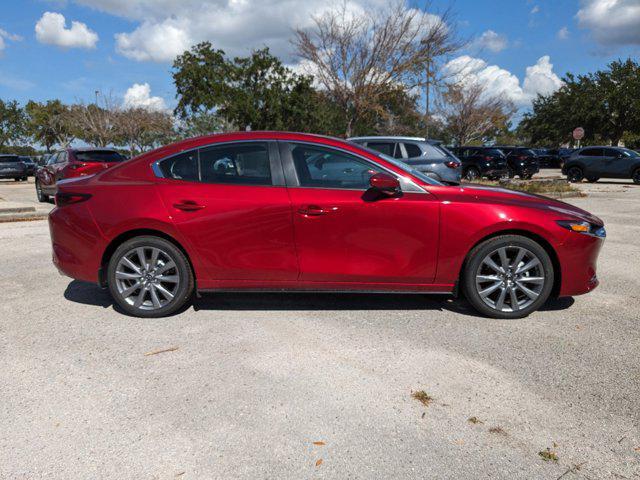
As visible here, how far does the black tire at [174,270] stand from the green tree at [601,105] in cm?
4751

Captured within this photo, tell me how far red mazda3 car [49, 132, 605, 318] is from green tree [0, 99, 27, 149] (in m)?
72.3

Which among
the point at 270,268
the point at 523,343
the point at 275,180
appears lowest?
the point at 523,343

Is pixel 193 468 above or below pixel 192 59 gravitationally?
below

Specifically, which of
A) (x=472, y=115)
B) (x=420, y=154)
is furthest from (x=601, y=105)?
(x=420, y=154)

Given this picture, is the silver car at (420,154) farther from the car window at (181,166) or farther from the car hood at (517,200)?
the car window at (181,166)

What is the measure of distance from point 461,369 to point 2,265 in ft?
19.5

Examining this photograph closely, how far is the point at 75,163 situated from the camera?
12.9 m

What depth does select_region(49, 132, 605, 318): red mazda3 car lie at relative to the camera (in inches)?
168

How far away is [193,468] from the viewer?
2428 mm

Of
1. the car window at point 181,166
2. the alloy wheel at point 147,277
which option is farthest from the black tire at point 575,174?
the alloy wheel at point 147,277

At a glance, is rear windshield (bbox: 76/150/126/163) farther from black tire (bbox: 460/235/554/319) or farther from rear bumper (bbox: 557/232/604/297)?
rear bumper (bbox: 557/232/604/297)

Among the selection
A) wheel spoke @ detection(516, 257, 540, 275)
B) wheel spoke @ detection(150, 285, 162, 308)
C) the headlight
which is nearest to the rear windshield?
wheel spoke @ detection(150, 285, 162, 308)

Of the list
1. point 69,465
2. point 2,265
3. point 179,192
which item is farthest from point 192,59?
point 69,465

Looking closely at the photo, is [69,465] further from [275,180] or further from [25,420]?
[275,180]
